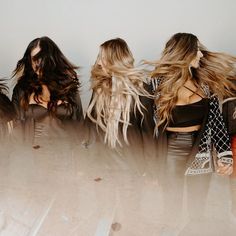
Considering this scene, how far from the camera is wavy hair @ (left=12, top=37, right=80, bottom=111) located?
5.72ft

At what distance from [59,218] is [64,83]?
0.62 m

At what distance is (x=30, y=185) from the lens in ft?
6.13

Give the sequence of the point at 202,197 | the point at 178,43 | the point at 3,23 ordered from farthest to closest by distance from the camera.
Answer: the point at 3,23, the point at 202,197, the point at 178,43

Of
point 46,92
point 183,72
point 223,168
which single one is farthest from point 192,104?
point 46,92

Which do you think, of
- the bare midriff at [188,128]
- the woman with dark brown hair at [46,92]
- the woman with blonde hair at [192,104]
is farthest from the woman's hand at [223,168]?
the woman with dark brown hair at [46,92]

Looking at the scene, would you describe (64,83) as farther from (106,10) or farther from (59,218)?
(59,218)

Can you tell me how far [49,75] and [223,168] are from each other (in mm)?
864

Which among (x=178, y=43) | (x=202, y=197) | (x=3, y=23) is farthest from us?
(x=3, y=23)

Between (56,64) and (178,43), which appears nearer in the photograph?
(178,43)

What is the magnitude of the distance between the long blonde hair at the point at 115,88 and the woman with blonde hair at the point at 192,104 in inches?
3.8

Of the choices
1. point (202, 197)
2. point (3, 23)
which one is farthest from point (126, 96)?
point (3, 23)

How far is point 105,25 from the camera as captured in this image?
1803 mm

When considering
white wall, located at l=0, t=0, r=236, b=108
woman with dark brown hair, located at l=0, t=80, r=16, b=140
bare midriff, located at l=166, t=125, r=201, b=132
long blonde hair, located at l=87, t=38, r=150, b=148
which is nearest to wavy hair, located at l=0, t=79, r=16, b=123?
woman with dark brown hair, located at l=0, t=80, r=16, b=140

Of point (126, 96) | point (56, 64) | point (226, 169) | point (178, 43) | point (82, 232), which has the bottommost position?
point (82, 232)
